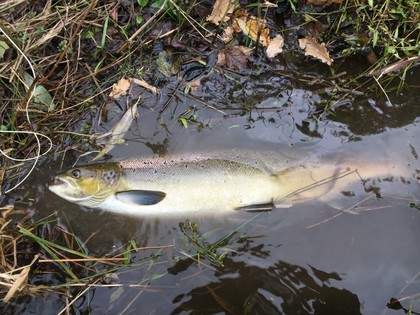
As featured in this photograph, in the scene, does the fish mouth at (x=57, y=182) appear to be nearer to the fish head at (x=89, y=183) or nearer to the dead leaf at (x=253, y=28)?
the fish head at (x=89, y=183)

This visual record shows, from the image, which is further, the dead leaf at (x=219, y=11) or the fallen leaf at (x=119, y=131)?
the dead leaf at (x=219, y=11)

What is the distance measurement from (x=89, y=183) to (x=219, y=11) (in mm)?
1933

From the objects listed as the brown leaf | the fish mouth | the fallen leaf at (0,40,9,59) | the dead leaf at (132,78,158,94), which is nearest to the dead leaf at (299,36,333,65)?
the brown leaf

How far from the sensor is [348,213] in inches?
128

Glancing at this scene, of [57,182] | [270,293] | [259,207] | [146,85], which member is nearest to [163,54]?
[146,85]

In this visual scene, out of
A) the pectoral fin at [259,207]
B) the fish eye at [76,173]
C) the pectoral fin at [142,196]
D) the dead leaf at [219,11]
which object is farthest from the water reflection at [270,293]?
the dead leaf at [219,11]

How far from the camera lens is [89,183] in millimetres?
3293

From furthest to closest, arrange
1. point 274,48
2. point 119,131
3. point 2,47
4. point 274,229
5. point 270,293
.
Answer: point 274,48
point 119,131
point 2,47
point 274,229
point 270,293

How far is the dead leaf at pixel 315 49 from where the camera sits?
3.65m

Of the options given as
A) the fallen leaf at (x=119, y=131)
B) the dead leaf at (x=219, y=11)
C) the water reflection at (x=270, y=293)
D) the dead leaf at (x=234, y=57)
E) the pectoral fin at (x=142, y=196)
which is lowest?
the water reflection at (x=270, y=293)

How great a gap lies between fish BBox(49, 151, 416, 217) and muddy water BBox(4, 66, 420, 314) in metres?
0.09

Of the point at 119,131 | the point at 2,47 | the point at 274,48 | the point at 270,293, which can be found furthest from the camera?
the point at 274,48

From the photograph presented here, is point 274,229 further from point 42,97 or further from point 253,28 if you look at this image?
point 42,97

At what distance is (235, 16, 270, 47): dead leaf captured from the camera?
3.68m
